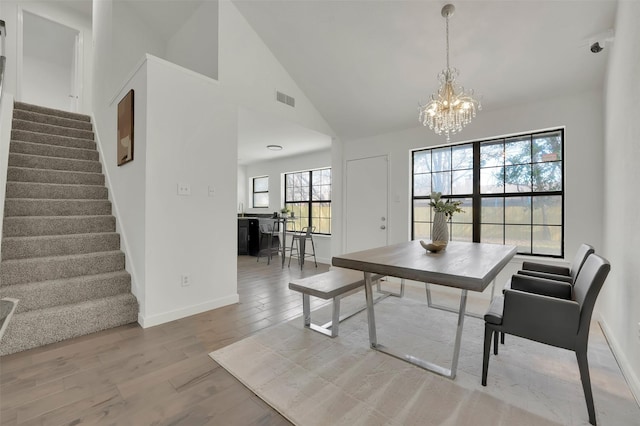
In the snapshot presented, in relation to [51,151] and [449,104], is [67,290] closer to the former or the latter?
[51,151]

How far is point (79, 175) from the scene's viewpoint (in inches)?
139

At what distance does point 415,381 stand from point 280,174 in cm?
582

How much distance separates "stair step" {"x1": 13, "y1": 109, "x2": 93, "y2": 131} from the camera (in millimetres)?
3887

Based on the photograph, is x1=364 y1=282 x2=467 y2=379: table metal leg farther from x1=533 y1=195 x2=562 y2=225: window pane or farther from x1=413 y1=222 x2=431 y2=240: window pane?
x1=413 y1=222 x2=431 y2=240: window pane

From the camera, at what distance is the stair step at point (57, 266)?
2.40m

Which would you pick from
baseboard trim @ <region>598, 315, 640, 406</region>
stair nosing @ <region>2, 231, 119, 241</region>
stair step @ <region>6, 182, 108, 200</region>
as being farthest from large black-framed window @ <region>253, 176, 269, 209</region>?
baseboard trim @ <region>598, 315, 640, 406</region>

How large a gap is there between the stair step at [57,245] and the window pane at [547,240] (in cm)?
489

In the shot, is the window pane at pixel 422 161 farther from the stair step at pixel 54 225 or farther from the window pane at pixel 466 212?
the stair step at pixel 54 225

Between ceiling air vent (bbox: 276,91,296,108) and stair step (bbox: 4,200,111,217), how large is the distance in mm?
2555

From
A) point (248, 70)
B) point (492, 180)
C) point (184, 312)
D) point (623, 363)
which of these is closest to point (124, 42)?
point (248, 70)

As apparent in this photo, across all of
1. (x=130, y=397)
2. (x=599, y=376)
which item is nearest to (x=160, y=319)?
(x=130, y=397)

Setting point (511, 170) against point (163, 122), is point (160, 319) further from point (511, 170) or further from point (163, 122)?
point (511, 170)

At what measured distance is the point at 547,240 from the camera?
3.28 meters

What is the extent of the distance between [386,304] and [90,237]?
336cm
